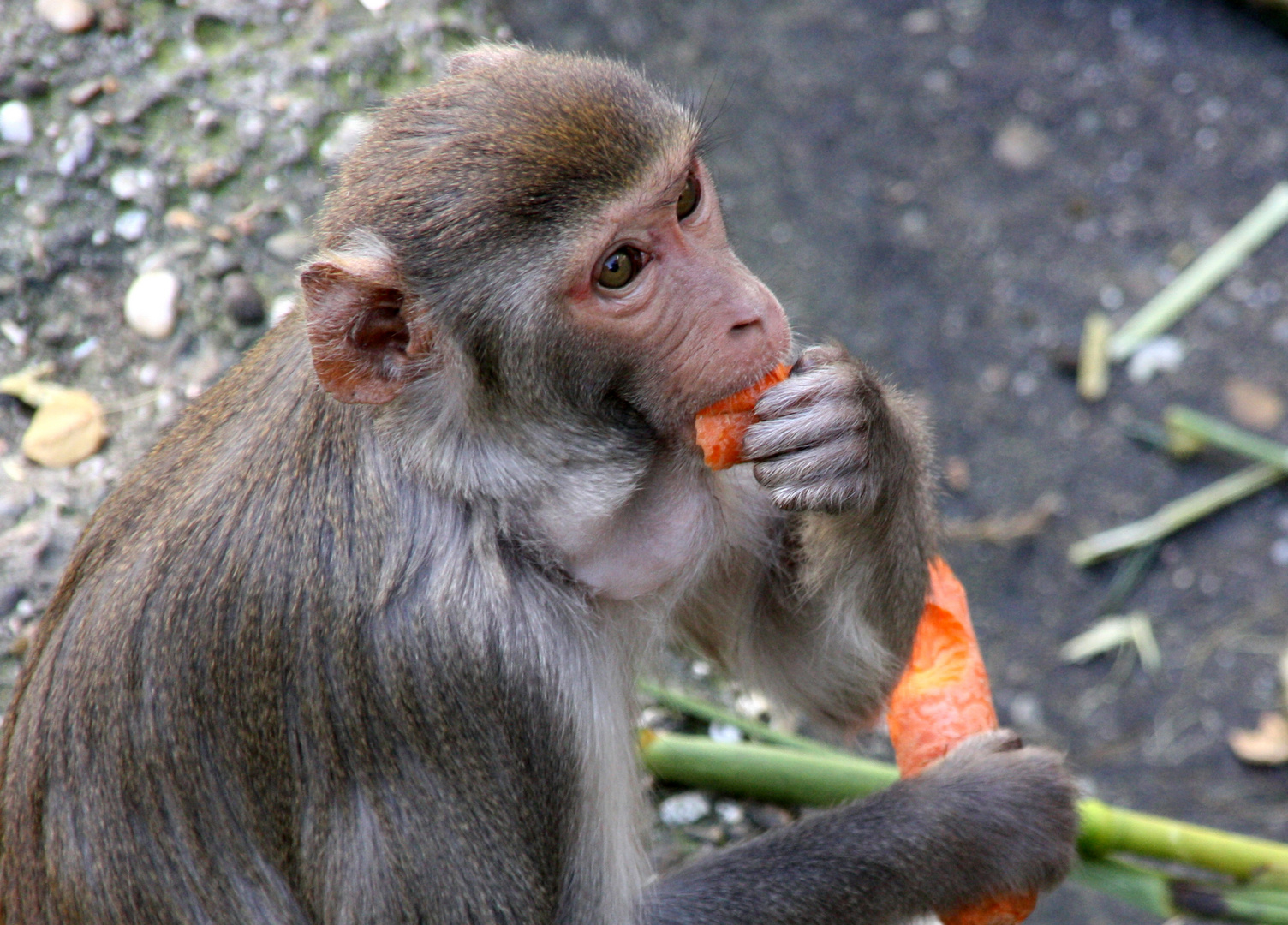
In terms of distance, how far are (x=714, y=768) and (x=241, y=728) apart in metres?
1.88

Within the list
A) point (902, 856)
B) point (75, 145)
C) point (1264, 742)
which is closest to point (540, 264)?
point (902, 856)

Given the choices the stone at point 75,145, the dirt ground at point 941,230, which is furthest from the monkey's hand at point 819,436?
the stone at point 75,145

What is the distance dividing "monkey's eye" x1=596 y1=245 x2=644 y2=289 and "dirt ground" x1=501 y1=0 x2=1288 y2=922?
10.1ft

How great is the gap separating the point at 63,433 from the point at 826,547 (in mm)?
2995

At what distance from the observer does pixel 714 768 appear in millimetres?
4656

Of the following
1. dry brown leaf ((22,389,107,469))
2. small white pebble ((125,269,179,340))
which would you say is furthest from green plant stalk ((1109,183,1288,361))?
dry brown leaf ((22,389,107,469))

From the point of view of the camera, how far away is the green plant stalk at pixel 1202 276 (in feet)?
23.7

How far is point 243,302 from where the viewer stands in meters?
5.34

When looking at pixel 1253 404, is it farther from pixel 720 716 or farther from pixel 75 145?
pixel 75 145

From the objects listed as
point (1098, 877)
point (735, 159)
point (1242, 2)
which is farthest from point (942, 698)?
point (1242, 2)

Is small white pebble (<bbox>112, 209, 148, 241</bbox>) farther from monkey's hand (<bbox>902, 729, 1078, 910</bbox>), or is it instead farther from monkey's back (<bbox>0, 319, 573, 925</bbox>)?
monkey's hand (<bbox>902, 729, 1078, 910</bbox>)

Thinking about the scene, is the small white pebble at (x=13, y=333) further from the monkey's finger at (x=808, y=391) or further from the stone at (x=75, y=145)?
the monkey's finger at (x=808, y=391)

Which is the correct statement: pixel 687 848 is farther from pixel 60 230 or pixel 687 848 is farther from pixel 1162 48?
pixel 1162 48

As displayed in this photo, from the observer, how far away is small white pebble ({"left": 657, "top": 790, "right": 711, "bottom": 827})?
4.86m
